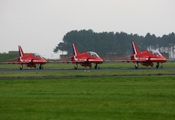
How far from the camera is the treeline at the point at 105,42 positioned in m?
167

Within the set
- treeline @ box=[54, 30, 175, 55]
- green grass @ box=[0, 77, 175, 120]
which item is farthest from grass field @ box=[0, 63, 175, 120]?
treeline @ box=[54, 30, 175, 55]

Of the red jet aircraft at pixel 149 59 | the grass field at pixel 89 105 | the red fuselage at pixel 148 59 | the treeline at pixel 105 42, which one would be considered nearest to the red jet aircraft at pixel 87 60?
the red jet aircraft at pixel 149 59

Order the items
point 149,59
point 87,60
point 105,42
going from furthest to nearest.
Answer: point 105,42 → point 87,60 → point 149,59

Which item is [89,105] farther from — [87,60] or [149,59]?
[87,60]

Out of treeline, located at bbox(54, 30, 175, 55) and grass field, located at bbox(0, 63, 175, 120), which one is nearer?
grass field, located at bbox(0, 63, 175, 120)

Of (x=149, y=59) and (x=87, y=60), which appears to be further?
(x=87, y=60)

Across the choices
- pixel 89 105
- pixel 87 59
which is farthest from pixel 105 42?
pixel 89 105

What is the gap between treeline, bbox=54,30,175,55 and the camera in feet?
548

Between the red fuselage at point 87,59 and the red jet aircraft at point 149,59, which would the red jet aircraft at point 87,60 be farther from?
the red jet aircraft at point 149,59

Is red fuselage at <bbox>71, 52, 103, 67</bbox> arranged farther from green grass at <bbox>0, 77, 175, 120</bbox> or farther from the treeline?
the treeline

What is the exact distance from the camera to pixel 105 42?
169125mm

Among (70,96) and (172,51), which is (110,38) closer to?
(172,51)

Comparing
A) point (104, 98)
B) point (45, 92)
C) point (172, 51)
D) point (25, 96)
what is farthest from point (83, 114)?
point (172, 51)

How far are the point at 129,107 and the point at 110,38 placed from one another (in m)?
158
